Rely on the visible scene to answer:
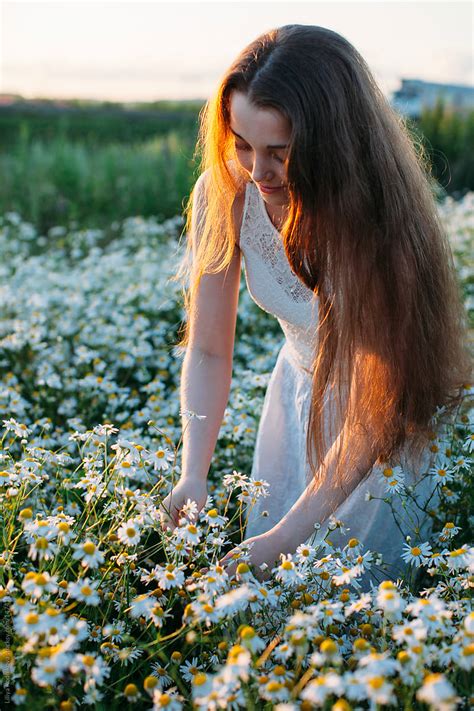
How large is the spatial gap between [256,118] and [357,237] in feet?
1.05

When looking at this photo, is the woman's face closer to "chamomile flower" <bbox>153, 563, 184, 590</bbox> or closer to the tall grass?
"chamomile flower" <bbox>153, 563, 184, 590</bbox>

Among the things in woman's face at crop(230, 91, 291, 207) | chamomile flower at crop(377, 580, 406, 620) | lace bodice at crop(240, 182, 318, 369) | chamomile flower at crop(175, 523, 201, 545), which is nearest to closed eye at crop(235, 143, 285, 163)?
woman's face at crop(230, 91, 291, 207)

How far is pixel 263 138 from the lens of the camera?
164 cm

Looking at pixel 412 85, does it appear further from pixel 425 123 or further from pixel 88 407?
pixel 88 407

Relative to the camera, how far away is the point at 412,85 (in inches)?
522

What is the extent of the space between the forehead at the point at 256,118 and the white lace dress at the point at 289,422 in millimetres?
418

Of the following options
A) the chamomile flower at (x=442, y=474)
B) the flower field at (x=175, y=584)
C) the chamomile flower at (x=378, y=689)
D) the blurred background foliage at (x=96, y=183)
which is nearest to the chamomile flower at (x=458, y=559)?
the flower field at (x=175, y=584)

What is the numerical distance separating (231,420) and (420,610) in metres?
1.31

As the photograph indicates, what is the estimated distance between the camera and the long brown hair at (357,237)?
1.62 m

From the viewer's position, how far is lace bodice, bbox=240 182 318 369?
209 centimetres

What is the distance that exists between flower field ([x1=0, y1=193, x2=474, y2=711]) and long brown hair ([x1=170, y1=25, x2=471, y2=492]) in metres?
0.14

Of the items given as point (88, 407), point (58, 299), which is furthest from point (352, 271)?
point (58, 299)

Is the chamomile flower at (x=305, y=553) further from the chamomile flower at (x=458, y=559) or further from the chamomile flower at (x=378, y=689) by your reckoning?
the chamomile flower at (x=378, y=689)

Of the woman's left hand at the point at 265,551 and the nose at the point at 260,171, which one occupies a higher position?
the nose at the point at 260,171
